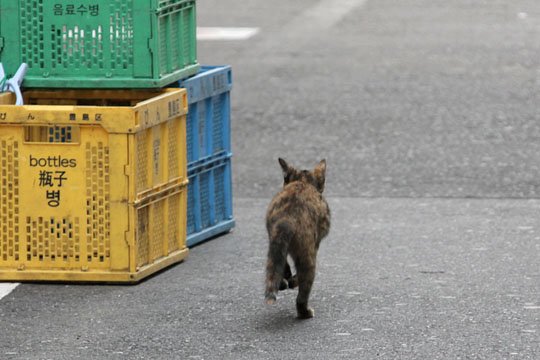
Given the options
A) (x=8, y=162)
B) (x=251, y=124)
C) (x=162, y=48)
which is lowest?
(x=251, y=124)

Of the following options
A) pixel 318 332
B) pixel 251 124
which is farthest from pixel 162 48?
pixel 251 124

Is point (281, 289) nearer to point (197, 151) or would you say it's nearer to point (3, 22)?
point (197, 151)

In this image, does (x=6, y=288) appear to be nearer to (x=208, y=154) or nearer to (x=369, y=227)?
(x=208, y=154)

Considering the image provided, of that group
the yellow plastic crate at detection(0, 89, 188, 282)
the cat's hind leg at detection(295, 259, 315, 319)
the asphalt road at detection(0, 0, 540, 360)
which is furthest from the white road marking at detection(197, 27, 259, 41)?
the cat's hind leg at detection(295, 259, 315, 319)

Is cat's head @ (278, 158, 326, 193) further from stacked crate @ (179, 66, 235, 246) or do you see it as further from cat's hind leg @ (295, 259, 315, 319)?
stacked crate @ (179, 66, 235, 246)

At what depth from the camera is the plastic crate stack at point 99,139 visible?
770 cm

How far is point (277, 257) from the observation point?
6875 millimetres

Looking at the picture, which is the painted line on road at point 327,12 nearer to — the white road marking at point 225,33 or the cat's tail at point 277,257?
the white road marking at point 225,33

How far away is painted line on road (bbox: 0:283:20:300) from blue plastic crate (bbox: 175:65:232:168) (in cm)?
141

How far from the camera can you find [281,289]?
7.46 meters

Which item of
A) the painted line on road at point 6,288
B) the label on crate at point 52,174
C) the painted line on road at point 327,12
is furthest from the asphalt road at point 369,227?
the painted line on road at point 327,12

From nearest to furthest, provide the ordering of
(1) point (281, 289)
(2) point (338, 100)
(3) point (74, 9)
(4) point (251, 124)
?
(1) point (281, 289)
(3) point (74, 9)
(4) point (251, 124)
(2) point (338, 100)

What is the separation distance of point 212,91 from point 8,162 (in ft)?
5.27

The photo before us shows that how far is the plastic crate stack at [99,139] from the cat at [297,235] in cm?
92
